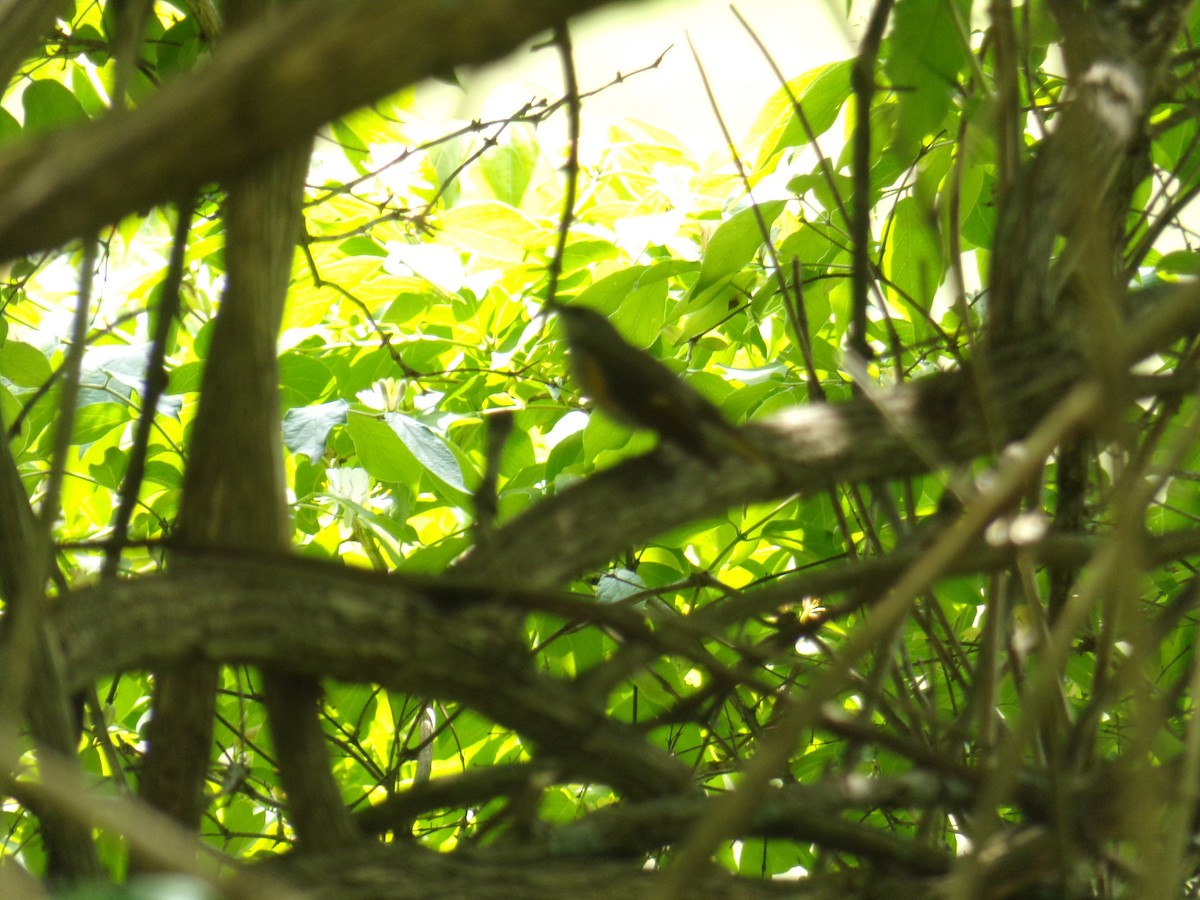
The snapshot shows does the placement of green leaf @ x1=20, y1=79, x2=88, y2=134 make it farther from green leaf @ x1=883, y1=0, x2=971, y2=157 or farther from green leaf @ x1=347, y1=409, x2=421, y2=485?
green leaf @ x1=883, y1=0, x2=971, y2=157

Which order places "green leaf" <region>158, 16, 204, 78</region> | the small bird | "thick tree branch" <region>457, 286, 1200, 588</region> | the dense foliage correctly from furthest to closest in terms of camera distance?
"green leaf" <region>158, 16, 204, 78</region>
the small bird
"thick tree branch" <region>457, 286, 1200, 588</region>
the dense foliage

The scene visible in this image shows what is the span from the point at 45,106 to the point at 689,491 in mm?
1212

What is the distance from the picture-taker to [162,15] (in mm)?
2229

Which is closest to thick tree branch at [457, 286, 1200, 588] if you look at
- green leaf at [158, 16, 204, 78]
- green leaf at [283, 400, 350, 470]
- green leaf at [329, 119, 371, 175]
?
green leaf at [283, 400, 350, 470]

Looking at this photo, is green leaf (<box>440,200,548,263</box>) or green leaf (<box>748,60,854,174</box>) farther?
green leaf (<box>440,200,548,263</box>)

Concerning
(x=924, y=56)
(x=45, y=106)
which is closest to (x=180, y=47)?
(x=45, y=106)

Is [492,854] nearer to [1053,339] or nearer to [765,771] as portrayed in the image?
[765,771]

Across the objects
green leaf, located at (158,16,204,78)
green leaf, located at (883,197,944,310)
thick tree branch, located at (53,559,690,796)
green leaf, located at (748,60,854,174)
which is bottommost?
thick tree branch, located at (53,559,690,796)

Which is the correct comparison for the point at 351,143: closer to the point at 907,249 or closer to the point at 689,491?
the point at 907,249

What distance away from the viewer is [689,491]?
1.05m

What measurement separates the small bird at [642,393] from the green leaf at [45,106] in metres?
0.79

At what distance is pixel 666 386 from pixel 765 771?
95cm

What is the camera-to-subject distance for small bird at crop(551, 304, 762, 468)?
112 centimetres

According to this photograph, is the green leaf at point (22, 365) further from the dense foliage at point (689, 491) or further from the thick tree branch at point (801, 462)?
the thick tree branch at point (801, 462)
